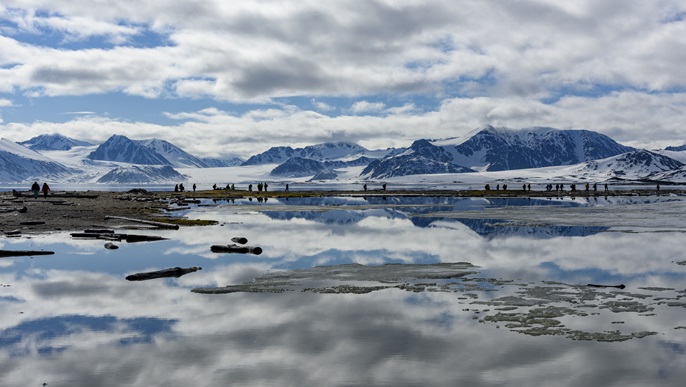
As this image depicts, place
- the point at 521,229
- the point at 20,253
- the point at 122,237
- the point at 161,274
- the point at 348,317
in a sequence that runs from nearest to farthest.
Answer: the point at 348,317
the point at 161,274
the point at 20,253
the point at 122,237
the point at 521,229

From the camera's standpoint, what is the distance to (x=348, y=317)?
57.8ft

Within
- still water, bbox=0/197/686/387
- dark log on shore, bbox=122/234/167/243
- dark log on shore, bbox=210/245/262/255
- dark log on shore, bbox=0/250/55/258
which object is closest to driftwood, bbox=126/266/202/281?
still water, bbox=0/197/686/387

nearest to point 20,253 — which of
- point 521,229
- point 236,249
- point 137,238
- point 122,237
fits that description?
point 122,237

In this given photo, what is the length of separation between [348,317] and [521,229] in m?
31.6

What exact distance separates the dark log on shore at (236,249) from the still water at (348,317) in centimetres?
56

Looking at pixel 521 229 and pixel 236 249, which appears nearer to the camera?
pixel 236 249

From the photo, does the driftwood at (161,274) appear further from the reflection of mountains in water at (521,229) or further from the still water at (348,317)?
the reflection of mountains in water at (521,229)

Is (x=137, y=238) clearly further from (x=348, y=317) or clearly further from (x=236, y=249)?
(x=348, y=317)

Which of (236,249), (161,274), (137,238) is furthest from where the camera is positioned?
(137,238)

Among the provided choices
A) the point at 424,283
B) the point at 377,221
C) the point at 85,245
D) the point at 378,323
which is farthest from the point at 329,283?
the point at 377,221

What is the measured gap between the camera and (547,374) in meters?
12.7

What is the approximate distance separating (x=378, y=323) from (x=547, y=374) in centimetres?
529

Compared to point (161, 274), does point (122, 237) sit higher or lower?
higher

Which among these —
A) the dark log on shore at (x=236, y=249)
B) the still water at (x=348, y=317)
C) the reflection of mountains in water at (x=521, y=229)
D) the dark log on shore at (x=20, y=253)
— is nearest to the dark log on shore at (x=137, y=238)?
the still water at (x=348, y=317)
